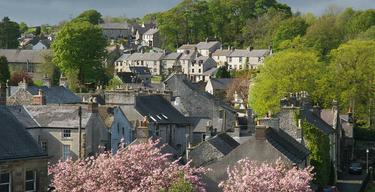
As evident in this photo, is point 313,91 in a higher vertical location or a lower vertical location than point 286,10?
lower

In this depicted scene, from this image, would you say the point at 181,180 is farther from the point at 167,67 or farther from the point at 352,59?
the point at 167,67

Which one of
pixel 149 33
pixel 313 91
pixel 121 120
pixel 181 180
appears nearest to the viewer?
pixel 181 180

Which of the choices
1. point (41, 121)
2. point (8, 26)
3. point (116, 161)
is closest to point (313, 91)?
point (41, 121)

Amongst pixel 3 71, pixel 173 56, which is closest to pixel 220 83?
pixel 3 71

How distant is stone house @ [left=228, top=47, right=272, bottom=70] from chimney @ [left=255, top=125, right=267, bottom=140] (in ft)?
322

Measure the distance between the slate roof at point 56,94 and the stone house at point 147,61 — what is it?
82040mm

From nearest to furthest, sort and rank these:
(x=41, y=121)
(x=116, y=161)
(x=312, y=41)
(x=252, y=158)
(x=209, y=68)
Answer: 1. (x=116, y=161)
2. (x=252, y=158)
3. (x=41, y=121)
4. (x=312, y=41)
5. (x=209, y=68)

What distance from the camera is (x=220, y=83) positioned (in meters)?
112

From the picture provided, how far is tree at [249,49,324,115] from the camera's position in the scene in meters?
75.7

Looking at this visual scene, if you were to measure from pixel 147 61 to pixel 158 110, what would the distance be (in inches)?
3710

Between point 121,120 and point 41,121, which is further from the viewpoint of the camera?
point 121,120

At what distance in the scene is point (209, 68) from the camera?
141125 millimetres

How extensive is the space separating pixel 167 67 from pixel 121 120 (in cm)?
9908

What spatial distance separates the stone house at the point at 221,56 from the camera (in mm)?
148625
